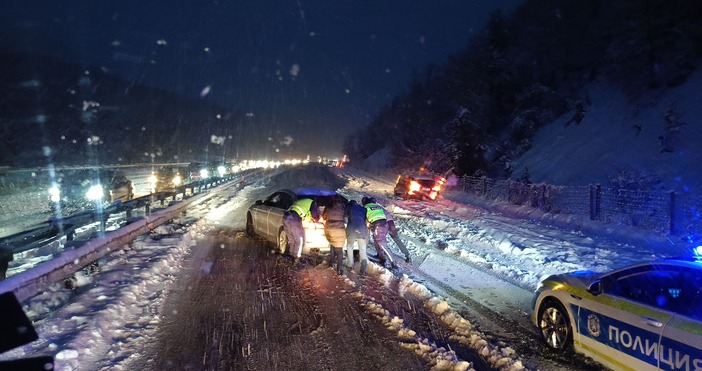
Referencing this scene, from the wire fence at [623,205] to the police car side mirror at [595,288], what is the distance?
1056cm

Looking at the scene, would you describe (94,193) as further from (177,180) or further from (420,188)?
(420,188)

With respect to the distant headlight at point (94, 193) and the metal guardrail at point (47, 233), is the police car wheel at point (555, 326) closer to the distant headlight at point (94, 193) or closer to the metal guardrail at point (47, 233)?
the metal guardrail at point (47, 233)

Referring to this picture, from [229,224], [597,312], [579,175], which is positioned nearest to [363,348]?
[597,312]

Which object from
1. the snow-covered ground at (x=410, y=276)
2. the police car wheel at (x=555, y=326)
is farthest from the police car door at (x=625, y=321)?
the snow-covered ground at (x=410, y=276)

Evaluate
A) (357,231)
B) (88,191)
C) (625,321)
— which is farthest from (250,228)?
(88,191)

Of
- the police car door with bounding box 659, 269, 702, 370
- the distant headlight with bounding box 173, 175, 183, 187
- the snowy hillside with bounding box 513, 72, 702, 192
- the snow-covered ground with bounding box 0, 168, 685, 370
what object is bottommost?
the snow-covered ground with bounding box 0, 168, 685, 370

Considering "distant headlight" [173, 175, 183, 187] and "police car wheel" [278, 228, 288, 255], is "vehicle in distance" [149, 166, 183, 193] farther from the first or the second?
"police car wheel" [278, 228, 288, 255]

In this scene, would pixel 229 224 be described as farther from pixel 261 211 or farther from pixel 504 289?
pixel 504 289

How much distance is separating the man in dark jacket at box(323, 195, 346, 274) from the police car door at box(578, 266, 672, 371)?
5.12 m

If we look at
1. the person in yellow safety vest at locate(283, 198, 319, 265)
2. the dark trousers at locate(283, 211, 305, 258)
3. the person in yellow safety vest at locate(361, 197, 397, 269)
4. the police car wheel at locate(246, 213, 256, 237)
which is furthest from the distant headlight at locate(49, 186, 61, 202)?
the person in yellow safety vest at locate(361, 197, 397, 269)

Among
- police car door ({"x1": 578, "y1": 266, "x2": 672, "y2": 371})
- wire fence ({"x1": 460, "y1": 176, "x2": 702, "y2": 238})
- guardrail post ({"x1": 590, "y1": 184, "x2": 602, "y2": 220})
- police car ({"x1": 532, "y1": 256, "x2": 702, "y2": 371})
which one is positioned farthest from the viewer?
guardrail post ({"x1": 590, "y1": 184, "x2": 602, "y2": 220})

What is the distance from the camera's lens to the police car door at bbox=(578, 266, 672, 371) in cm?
458

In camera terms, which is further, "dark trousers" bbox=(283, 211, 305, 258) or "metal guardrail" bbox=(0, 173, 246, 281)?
"dark trousers" bbox=(283, 211, 305, 258)

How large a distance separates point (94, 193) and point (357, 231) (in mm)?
20784
